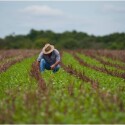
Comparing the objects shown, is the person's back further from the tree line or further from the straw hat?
the tree line

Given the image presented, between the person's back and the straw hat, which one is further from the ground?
the straw hat

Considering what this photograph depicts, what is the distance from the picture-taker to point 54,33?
10138cm

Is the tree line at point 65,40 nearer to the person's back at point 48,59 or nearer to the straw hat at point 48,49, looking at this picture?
the person's back at point 48,59

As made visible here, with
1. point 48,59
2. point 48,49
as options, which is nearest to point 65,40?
point 48,59

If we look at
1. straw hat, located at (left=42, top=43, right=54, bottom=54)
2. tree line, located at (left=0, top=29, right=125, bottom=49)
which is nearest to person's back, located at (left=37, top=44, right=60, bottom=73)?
straw hat, located at (left=42, top=43, right=54, bottom=54)

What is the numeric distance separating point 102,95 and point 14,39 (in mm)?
83978

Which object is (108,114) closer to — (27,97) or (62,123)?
(62,123)

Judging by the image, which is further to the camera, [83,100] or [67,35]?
[67,35]

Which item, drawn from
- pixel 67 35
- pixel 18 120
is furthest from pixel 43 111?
pixel 67 35

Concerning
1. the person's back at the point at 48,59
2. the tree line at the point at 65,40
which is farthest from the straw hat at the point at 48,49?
the tree line at the point at 65,40

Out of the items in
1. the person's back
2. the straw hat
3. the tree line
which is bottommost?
the tree line

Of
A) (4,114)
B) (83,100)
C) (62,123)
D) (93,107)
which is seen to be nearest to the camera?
(62,123)

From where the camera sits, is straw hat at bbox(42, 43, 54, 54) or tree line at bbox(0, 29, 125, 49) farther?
tree line at bbox(0, 29, 125, 49)

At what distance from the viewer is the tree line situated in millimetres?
75062
